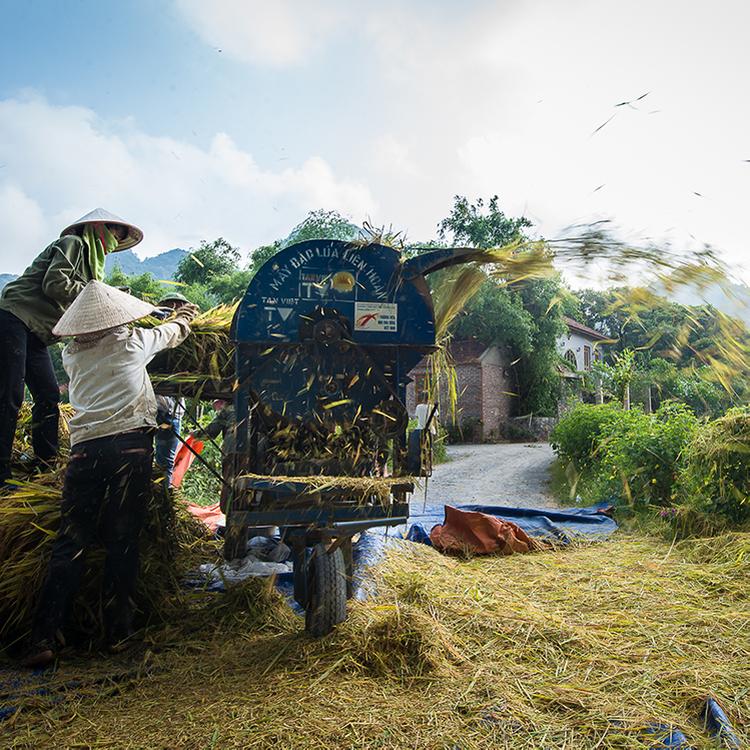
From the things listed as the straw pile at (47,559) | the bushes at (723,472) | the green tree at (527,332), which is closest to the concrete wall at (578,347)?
the green tree at (527,332)

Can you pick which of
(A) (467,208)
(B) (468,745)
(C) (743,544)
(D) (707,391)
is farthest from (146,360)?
(A) (467,208)

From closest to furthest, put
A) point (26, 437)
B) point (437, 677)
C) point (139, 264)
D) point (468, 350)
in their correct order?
point (437, 677) → point (26, 437) → point (468, 350) → point (139, 264)

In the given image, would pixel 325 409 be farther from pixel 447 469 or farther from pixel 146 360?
pixel 447 469

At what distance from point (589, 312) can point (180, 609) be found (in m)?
38.9

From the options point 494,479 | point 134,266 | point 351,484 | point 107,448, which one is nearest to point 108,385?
point 107,448

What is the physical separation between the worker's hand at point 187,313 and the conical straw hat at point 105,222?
65 centimetres

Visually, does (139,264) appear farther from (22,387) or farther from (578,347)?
(22,387)

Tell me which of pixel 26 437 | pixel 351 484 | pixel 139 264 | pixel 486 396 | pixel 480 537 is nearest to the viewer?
pixel 351 484

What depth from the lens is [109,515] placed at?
3.46 metres

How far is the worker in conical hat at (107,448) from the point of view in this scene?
3418mm

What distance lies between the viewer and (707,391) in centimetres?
1767

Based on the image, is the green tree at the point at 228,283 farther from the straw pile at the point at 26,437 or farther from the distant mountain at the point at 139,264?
the straw pile at the point at 26,437

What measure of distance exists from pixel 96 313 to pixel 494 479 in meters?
9.81

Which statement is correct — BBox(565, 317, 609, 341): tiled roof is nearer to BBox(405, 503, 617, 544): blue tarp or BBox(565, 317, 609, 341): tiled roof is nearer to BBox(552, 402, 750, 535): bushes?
BBox(552, 402, 750, 535): bushes
